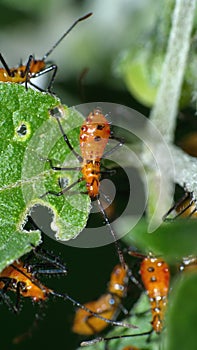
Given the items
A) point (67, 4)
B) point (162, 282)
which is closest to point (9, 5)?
point (67, 4)

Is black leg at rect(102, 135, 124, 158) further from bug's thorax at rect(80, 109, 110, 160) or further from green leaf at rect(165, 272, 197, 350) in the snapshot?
green leaf at rect(165, 272, 197, 350)

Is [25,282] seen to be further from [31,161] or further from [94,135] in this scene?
[94,135]

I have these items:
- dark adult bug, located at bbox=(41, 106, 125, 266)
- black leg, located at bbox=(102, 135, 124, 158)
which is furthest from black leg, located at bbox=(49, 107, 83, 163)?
black leg, located at bbox=(102, 135, 124, 158)

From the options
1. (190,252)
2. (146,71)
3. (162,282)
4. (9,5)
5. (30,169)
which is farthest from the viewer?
(9,5)

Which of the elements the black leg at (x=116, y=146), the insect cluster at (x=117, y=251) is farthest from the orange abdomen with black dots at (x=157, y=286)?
the black leg at (x=116, y=146)

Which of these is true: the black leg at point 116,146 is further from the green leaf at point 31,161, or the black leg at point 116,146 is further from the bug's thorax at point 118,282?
the bug's thorax at point 118,282

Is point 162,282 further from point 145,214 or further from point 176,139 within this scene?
point 176,139
